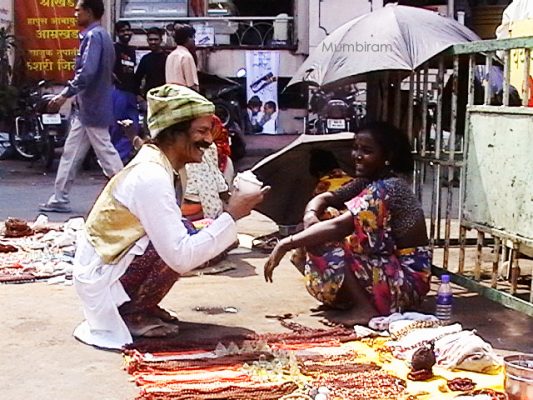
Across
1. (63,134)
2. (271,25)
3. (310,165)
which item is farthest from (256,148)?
(310,165)

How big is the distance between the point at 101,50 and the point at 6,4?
6089 millimetres

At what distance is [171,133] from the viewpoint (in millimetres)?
4312

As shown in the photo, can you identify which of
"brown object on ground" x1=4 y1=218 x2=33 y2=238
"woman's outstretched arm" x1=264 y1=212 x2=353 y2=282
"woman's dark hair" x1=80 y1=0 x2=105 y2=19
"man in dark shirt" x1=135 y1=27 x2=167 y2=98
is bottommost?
"brown object on ground" x1=4 y1=218 x2=33 y2=238

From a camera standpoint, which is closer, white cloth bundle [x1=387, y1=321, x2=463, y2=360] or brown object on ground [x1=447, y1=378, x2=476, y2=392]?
brown object on ground [x1=447, y1=378, x2=476, y2=392]

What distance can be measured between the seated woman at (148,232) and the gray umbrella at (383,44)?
4.36ft

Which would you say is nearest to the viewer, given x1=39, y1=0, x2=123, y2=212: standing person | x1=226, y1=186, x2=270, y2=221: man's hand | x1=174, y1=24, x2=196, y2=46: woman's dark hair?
x1=226, y1=186, x2=270, y2=221: man's hand

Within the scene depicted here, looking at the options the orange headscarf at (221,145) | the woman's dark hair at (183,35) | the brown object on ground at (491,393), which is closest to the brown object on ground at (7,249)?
the orange headscarf at (221,145)

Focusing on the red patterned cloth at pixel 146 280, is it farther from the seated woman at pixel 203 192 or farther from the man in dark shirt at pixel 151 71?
the man in dark shirt at pixel 151 71

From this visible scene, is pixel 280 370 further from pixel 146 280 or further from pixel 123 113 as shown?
pixel 123 113

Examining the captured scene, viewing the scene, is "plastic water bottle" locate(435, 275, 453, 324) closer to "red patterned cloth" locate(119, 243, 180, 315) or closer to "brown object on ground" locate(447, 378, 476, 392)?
"brown object on ground" locate(447, 378, 476, 392)

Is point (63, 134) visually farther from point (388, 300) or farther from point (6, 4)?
point (388, 300)

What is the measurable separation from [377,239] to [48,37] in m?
9.97

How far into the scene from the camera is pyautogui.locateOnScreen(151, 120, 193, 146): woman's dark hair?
429 centimetres

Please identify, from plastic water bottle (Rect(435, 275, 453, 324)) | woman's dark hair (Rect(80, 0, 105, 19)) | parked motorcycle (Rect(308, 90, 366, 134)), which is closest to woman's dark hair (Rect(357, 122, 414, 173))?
plastic water bottle (Rect(435, 275, 453, 324))
